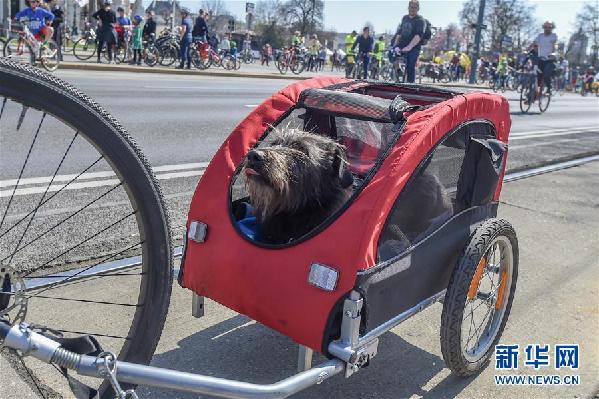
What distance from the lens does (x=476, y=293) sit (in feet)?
8.74

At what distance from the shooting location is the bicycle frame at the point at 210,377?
1.48 m

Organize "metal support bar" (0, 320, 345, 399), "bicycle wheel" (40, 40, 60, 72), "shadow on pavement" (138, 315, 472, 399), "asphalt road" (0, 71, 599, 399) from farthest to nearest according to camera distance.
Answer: "bicycle wheel" (40, 40, 60, 72)
"asphalt road" (0, 71, 599, 399)
"shadow on pavement" (138, 315, 472, 399)
"metal support bar" (0, 320, 345, 399)

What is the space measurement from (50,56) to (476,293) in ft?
48.3

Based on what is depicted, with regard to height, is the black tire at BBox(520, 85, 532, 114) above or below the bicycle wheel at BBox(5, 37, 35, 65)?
below

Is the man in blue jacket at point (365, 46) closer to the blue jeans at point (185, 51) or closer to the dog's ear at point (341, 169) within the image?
the blue jeans at point (185, 51)

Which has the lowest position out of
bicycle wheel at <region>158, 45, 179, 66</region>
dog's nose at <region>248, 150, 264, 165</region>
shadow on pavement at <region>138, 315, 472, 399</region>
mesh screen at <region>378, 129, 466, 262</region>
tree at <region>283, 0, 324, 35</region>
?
shadow on pavement at <region>138, 315, 472, 399</region>

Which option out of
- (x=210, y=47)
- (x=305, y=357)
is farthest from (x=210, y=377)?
(x=210, y=47)

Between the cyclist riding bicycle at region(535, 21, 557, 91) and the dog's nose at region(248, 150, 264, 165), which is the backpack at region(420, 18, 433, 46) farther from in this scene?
the dog's nose at region(248, 150, 264, 165)

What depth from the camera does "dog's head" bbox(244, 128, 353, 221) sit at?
2240 mm

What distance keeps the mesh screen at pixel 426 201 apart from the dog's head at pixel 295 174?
0.90 feet

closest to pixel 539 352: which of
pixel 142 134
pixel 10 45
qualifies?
pixel 142 134

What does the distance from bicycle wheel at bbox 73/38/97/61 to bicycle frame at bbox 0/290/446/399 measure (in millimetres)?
19677

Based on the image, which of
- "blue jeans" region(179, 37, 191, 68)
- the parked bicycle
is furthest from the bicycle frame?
"blue jeans" region(179, 37, 191, 68)

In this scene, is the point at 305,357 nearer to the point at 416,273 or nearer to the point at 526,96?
the point at 416,273
